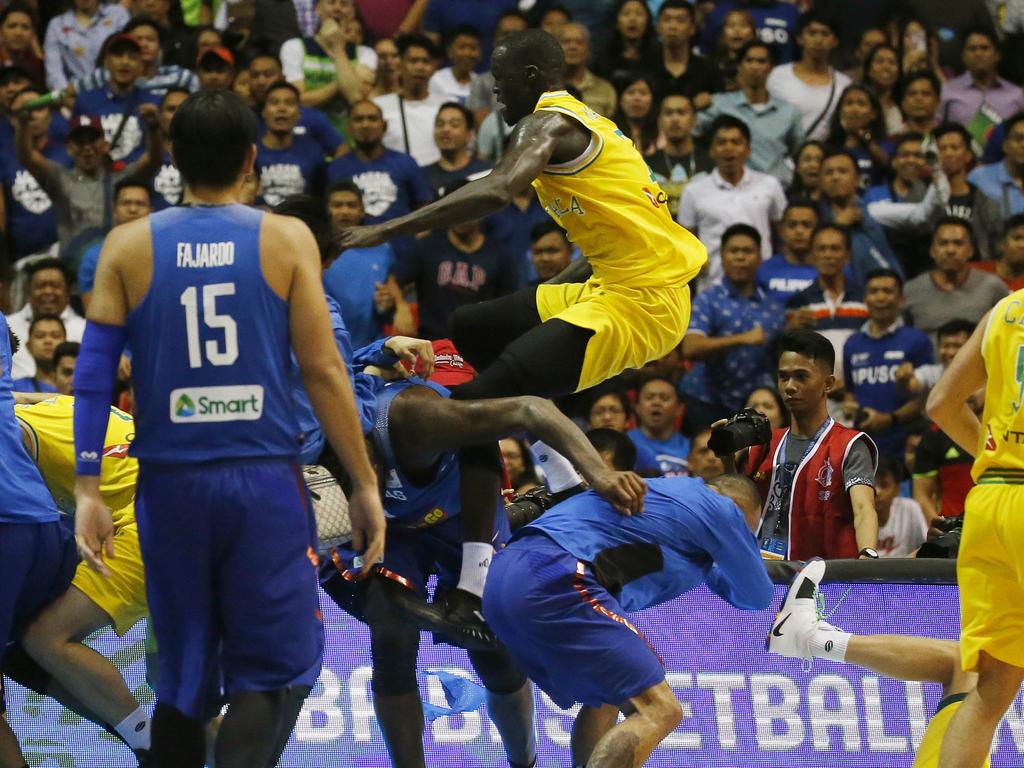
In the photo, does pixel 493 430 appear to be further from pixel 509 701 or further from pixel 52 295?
pixel 52 295

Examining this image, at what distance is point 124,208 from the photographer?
10.3 m

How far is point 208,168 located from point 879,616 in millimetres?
3689

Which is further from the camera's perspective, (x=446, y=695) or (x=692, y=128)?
(x=692, y=128)

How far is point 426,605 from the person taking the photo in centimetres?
592

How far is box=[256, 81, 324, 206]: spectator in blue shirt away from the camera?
11164 mm

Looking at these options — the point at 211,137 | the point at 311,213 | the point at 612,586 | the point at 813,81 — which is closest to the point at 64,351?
the point at 311,213

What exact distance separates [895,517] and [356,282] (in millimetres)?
3642

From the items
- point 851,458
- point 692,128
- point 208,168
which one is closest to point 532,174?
point 208,168

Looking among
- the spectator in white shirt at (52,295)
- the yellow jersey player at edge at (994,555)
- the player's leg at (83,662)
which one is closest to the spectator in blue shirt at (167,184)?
the spectator in white shirt at (52,295)

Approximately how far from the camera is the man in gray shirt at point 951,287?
10492 mm

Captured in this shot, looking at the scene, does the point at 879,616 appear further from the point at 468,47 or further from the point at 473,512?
the point at 468,47

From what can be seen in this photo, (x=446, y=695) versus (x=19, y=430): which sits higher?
(x=19, y=430)

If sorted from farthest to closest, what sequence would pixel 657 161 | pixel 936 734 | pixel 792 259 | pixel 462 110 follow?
pixel 657 161
pixel 462 110
pixel 792 259
pixel 936 734

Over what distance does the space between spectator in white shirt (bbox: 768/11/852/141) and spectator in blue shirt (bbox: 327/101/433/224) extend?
10.1 feet
